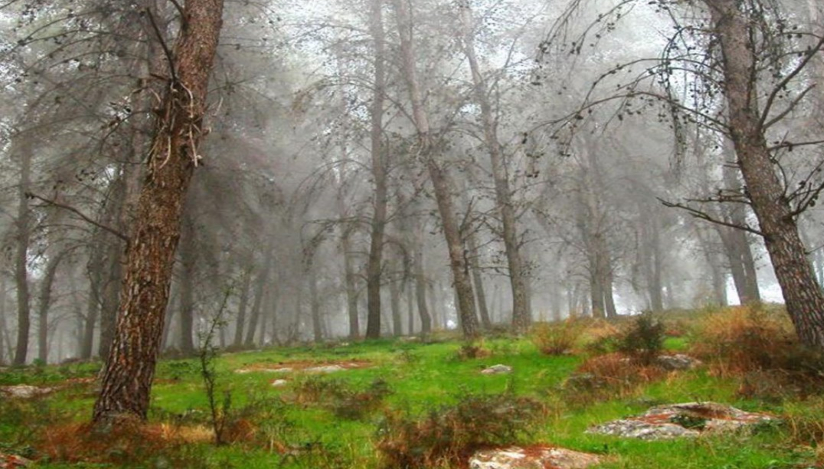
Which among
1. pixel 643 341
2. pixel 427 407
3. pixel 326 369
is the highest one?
pixel 643 341

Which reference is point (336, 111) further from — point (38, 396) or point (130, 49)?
point (38, 396)

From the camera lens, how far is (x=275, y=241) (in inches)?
1104

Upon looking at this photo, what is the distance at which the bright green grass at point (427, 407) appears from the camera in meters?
4.76

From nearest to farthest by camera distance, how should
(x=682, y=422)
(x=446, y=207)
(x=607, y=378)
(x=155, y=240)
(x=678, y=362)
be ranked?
(x=682, y=422), (x=155, y=240), (x=607, y=378), (x=678, y=362), (x=446, y=207)

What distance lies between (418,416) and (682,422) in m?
2.53

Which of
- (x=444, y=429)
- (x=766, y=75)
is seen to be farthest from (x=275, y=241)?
(x=444, y=429)

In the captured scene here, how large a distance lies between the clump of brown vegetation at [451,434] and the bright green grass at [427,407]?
22cm

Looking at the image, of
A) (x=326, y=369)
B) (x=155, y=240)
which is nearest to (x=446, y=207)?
(x=326, y=369)

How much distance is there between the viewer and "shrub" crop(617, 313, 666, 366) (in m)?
9.47

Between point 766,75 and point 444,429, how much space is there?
17.2 m

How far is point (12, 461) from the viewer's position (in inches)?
177

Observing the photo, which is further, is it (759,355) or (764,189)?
(759,355)

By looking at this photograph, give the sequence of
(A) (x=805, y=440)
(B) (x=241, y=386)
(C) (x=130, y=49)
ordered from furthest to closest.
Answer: (C) (x=130, y=49), (B) (x=241, y=386), (A) (x=805, y=440)

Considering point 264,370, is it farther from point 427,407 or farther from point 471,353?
point 427,407
